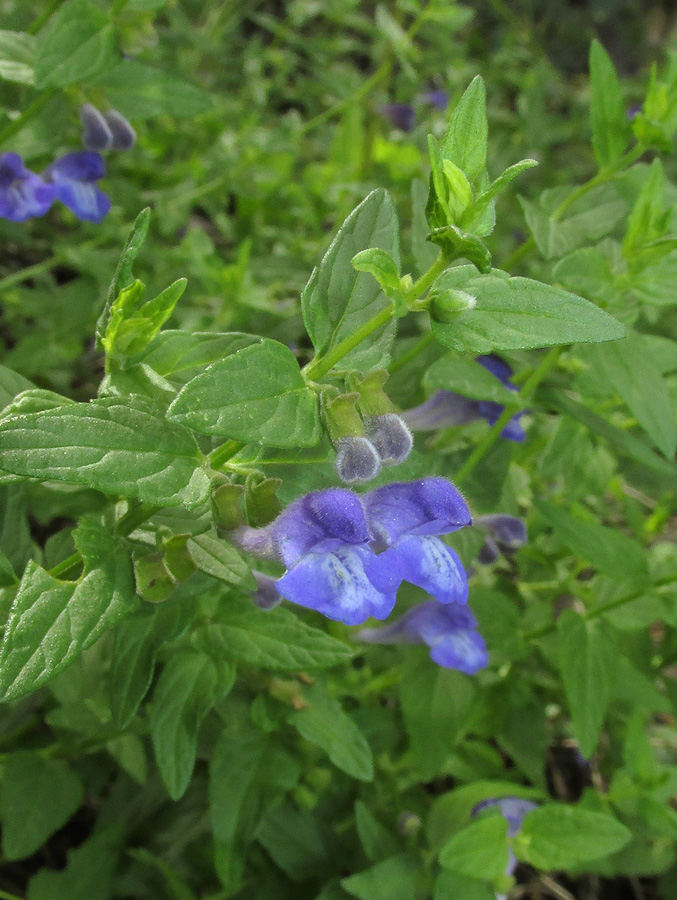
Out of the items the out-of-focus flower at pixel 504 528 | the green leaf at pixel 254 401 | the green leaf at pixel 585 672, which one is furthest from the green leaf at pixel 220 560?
the green leaf at pixel 585 672

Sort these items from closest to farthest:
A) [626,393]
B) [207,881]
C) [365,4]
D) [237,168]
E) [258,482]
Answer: [258,482]
[626,393]
[207,881]
[237,168]
[365,4]

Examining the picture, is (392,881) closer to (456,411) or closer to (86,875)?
(86,875)

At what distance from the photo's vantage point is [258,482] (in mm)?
1286

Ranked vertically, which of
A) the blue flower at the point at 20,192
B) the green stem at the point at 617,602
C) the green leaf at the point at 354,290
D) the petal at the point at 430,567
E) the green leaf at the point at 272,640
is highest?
the green leaf at the point at 354,290

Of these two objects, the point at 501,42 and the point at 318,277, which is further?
the point at 501,42

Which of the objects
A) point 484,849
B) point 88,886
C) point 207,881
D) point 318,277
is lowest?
point 207,881

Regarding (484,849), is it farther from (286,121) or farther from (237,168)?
(286,121)

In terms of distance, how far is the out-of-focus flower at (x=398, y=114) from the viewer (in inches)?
161

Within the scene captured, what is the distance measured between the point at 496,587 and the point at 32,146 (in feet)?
6.50

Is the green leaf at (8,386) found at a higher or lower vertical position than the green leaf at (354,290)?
lower

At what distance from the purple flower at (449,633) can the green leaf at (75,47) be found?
1591mm

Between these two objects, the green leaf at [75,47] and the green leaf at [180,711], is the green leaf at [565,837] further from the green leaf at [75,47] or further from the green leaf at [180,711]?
the green leaf at [75,47]

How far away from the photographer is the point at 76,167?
96.0 inches

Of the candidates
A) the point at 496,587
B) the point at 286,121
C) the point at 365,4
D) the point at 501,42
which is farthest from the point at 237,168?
the point at 501,42
